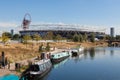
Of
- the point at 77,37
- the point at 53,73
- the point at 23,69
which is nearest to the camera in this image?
the point at 23,69

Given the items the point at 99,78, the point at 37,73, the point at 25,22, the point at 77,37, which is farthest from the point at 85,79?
the point at 25,22

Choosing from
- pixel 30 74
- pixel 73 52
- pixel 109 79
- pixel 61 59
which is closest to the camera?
pixel 30 74

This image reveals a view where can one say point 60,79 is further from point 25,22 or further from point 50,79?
point 25,22

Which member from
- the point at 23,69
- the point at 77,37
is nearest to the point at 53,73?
the point at 23,69

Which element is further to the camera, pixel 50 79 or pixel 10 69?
pixel 50 79

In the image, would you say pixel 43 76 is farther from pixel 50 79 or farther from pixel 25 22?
pixel 25 22

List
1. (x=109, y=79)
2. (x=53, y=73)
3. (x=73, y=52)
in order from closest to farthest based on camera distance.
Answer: (x=109, y=79), (x=53, y=73), (x=73, y=52)

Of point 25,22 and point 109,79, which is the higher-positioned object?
point 25,22

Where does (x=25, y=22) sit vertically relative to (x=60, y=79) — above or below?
above

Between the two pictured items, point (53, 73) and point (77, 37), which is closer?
point (53, 73)

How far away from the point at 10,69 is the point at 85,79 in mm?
11917

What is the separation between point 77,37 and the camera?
179 m

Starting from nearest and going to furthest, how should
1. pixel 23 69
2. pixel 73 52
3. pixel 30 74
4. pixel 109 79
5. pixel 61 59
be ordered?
pixel 30 74, pixel 23 69, pixel 109 79, pixel 61 59, pixel 73 52

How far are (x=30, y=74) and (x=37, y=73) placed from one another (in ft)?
6.16
